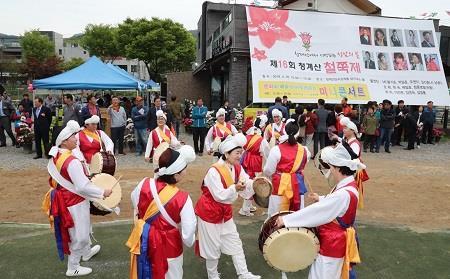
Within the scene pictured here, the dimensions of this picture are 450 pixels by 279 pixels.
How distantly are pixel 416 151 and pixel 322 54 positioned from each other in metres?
4.97

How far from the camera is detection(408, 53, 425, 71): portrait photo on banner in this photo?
16.5 m

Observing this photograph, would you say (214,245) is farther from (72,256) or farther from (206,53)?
(206,53)

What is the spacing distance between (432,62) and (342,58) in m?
4.11

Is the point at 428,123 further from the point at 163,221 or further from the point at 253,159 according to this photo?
the point at 163,221

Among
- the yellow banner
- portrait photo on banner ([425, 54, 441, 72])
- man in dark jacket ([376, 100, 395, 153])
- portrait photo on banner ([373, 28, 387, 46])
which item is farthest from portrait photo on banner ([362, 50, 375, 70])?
man in dark jacket ([376, 100, 395, 153])

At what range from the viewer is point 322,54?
15.6 metres

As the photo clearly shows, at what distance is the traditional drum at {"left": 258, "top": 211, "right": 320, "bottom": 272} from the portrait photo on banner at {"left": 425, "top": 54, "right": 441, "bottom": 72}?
15937mm

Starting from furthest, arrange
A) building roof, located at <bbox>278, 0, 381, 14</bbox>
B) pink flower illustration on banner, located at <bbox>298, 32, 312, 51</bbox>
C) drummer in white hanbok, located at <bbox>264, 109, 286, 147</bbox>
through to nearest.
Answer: building roof, located at <bbox>278, 0, 381, 14</bbox> → pink flower illustration on banner, located at <bbox>298, 32, 312, 51</bbox> → drummer in white hanbok, located at <bbox>264, 109, 286, 147</bbox>

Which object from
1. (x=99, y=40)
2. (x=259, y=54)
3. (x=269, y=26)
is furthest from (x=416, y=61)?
(x=99, y=40)

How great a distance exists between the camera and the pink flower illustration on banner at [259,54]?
47.9 feet

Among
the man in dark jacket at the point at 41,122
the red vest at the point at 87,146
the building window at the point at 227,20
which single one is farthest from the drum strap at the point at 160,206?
the building window at the point at 227,20

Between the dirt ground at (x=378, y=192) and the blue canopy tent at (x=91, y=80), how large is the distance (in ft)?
11.7

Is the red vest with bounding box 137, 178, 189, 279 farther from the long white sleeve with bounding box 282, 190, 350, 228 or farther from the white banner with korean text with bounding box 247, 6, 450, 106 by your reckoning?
the white banner with korean text with bounding box 247, 6, 450, 106

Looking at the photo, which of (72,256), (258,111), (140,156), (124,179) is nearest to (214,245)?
(72,256)
